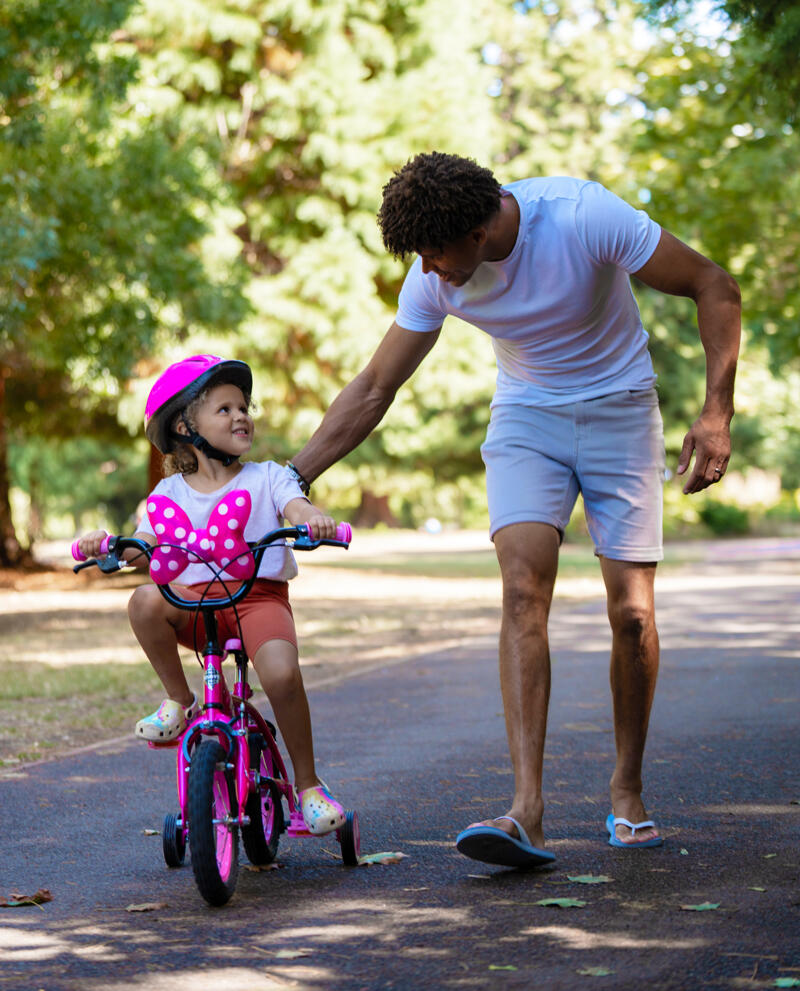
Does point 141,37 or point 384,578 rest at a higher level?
point 141,37

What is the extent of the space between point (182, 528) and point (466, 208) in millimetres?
1219

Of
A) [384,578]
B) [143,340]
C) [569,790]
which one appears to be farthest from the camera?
[384,578]

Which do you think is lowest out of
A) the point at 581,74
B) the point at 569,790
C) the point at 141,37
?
the point at 569,790

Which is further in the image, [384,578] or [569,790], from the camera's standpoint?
[384,578]

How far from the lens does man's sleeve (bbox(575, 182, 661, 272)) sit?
4383 mm

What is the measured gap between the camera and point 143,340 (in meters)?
16.9

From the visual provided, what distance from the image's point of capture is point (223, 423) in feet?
14.4

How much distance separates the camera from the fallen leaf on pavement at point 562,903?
390 centimetres

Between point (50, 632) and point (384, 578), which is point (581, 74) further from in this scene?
point (50, 632)

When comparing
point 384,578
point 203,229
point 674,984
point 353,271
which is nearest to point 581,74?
point 353,271

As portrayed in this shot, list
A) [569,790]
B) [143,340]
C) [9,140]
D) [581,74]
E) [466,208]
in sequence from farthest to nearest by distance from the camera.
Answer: [581,74] < [143,340] < [9,140] < [569,790] < [466,208]

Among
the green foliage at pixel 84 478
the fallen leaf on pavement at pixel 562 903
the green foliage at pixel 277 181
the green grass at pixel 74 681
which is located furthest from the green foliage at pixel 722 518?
the fallen leaf on pavement at pixel 562 903

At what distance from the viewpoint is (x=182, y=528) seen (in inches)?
169

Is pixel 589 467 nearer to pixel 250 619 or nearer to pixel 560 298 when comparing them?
pixel 560 298
